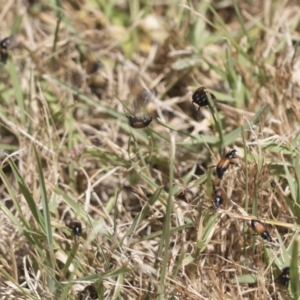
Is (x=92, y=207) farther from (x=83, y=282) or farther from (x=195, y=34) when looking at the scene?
(x=195, y=34)

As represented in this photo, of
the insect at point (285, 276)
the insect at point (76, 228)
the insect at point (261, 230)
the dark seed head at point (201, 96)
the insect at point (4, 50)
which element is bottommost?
the insect at point (285, 276)

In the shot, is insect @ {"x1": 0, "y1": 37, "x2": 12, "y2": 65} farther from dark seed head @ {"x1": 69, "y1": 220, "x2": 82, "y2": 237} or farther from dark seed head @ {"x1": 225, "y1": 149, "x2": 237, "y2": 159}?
dark seed head @ {"x1": 225, "y1": 149, "x2": 237, "y2": 159}

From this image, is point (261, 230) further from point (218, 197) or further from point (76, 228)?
point (76, 228)

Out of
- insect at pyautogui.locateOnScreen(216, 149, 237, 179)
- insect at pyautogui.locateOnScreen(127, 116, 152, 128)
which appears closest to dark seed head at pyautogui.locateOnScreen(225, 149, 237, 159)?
insect at pyautogui.locateOnScreen(216, 149, 237, 179)

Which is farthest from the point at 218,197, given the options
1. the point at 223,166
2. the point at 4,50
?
the point at 4,50

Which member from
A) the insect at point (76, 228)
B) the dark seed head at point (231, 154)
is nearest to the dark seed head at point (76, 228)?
the insect at point (76, 228)

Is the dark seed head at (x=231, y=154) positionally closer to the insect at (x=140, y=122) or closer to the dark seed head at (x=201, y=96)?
the dark seed head at (x=201, y=96)

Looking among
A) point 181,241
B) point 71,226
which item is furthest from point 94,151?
point 181,241
